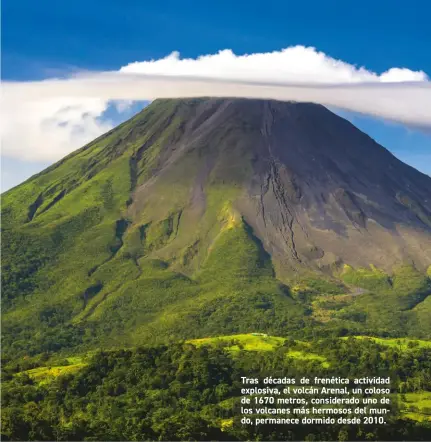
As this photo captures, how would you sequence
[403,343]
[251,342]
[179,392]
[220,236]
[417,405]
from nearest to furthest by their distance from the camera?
1. [179,392]
2. [417,405]
3. [251,342]
4. [403,343]
5. [220,236]

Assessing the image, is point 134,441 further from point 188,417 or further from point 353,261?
point 353,261

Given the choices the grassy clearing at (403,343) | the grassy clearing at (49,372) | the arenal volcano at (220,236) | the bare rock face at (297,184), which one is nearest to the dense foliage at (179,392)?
the grassy clearing at (49,372)

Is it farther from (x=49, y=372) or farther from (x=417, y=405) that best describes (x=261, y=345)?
(x=49, y=372)

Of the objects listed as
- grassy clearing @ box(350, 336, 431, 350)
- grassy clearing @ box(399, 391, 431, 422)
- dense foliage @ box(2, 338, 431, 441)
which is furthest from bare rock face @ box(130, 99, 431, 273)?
grassy clearing @ box(399, 391, 431, 422)

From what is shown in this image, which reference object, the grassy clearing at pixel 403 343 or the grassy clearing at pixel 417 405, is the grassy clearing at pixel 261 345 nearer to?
the grassy clearing at pixel 417 405

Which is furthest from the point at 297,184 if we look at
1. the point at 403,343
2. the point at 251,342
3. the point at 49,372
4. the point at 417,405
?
the point at 417,405

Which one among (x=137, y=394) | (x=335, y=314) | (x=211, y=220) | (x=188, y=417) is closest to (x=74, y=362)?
(x=137, y=394)
